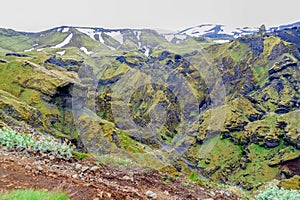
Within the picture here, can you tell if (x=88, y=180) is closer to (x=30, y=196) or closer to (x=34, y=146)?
(x=34, y=146)

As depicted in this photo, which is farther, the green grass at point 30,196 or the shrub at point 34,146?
the shrub at point 34,146

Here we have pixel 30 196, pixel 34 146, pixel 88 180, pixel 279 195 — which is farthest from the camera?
pixel 34 146

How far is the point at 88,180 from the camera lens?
34.6ft

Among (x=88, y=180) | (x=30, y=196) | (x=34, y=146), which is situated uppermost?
(x=30, y=196)

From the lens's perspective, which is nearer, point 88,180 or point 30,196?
point 30,196

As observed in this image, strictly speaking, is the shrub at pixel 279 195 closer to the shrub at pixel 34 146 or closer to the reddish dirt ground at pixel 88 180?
the reddish dirt ground at pixel 88 180

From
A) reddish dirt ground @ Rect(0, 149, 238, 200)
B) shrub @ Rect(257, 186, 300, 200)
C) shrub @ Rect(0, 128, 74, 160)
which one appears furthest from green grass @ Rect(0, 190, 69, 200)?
shrub @ Rect(257, 186, 300, 200)

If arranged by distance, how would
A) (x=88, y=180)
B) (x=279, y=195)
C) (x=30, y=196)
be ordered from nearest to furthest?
1. (x=30, y=196)
2. (x=88, y=180)
3. (x=279, y=195)

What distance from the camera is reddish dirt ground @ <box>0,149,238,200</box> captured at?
28.5 ft

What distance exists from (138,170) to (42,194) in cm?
750

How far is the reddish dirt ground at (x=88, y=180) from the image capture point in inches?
342

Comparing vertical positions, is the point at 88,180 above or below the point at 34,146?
below

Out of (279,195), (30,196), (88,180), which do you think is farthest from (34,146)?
(279,195)

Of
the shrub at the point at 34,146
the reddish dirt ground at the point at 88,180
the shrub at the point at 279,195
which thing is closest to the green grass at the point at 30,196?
the reddish dirt ground at the point at 88,180
